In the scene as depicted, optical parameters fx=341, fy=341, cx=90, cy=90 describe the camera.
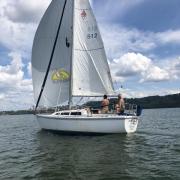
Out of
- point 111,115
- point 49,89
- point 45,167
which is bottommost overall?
point 45,167

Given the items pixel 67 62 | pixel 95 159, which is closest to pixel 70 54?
pixel 67 62

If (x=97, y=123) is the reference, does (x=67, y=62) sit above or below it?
above

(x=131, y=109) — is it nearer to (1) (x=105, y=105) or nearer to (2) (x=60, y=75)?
(1) (x=105, y=105)

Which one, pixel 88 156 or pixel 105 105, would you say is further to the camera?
pixel 105 105

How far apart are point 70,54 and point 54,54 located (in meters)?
1.71

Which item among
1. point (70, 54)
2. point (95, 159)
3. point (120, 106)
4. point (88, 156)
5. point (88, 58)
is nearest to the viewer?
point (95, 159)

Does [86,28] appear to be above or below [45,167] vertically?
above

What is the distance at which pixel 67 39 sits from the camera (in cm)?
2659

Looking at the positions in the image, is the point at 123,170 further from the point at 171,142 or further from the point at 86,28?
the point at 86,28

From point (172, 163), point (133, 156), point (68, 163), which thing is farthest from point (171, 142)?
point (68, 163)

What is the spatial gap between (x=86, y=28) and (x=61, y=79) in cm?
439

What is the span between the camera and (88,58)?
26062 mm

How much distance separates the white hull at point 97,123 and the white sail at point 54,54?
3.12m

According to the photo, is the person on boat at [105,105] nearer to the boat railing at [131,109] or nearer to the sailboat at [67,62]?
the sailboat at [67,62]
